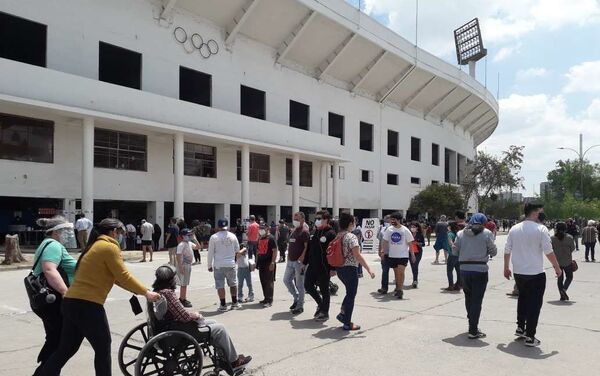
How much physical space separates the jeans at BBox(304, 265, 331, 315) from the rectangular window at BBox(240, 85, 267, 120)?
964 inches

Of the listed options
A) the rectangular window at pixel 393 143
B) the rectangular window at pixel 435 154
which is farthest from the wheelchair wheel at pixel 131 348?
the rectangular window at pixel 435 154

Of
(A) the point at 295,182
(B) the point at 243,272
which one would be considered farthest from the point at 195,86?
(B) the point at 243,272

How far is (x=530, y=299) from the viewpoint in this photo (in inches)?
260

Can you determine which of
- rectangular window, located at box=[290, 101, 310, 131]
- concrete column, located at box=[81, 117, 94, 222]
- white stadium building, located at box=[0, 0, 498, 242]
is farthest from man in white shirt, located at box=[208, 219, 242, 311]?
rectangular window, located at box=[290, 101, 310, 131]

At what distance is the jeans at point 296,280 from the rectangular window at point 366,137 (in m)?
33.3

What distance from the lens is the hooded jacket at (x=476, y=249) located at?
23.4 ft

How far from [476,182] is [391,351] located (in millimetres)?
50147

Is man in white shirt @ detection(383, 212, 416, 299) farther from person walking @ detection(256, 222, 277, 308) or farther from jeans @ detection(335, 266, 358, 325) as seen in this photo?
jeans @ detection(335, 266, 358, 325)

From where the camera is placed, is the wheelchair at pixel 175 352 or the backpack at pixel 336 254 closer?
the wheelchair at pixel 175 352

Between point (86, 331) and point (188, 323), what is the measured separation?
99 cm

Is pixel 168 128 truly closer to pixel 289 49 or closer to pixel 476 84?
pixel 289 49

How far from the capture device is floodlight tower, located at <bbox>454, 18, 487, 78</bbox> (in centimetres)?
6034

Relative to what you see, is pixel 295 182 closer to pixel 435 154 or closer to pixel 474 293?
pixel 435 154

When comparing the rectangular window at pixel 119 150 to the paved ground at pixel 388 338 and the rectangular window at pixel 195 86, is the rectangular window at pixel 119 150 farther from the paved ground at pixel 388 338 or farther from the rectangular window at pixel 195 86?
the paved ground at pixel 388 338
